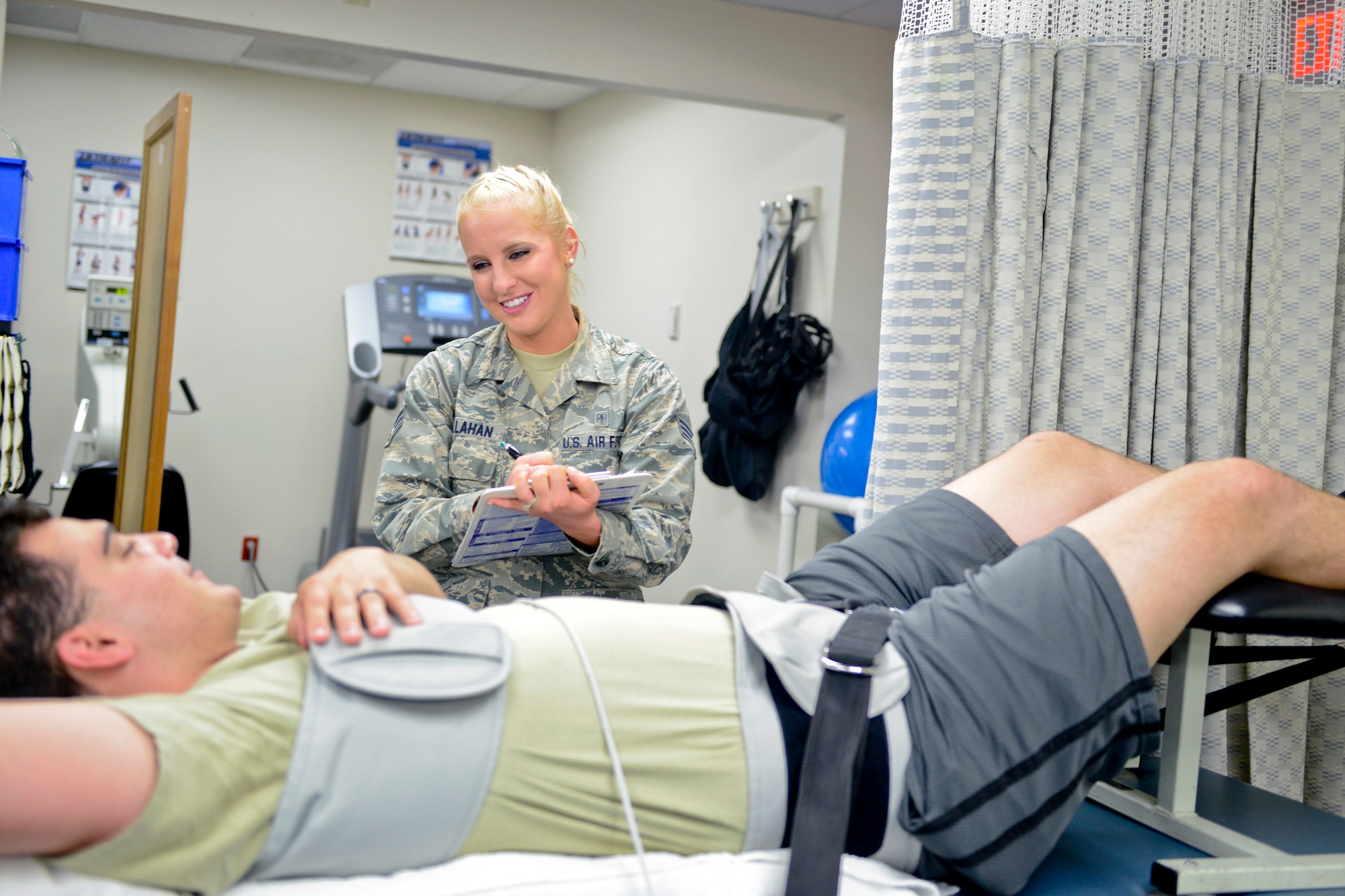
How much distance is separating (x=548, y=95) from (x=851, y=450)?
2.80 metres

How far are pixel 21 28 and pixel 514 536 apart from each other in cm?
390

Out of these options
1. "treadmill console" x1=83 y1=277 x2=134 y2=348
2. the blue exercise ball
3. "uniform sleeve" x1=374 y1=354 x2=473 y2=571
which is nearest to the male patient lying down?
"uniform sleeve" x1=374 y1=354 x2=473 y2=571

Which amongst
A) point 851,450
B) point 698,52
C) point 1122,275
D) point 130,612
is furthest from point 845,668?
point 698,52

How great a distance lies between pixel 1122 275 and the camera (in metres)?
1.98

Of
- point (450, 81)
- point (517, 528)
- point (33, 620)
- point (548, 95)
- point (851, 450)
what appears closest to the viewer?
point (33, 620)

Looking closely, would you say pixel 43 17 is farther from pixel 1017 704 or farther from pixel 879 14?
pixel 1017 704

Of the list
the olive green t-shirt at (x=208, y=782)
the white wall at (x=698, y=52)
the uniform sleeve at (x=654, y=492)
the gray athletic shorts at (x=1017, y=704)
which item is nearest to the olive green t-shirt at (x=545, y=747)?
the olive green t-shirt at (x=208, y=782)

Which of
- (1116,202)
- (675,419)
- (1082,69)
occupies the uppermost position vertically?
(1082,69)

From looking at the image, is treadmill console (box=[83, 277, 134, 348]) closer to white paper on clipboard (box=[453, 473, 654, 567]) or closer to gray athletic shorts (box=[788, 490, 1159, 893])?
white paper on clipboard (box=[453, 473, 654, 567])

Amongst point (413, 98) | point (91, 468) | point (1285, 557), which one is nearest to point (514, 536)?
point (1285, 557)

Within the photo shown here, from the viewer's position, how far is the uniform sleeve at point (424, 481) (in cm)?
159

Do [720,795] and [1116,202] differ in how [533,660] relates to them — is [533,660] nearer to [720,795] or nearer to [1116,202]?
[720,795]

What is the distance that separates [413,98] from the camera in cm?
491

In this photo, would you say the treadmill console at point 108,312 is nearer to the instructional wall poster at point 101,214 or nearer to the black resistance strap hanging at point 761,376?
the instructional wall poster at point 101,214
